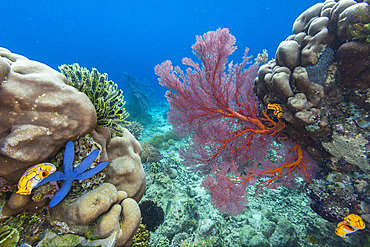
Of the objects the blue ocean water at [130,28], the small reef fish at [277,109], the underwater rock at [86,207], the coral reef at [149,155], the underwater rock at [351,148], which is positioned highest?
the blue ocean water at [130,28]

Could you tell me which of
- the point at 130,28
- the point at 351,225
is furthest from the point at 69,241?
the point at 130,28

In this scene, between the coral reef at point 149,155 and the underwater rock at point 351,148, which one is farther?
the coral reef at point 149,155

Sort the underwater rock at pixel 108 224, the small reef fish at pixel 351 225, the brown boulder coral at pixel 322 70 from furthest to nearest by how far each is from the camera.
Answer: the small reef fish at pixel 351 225, the brown boulder coral at pixel 322 70, the underwater rock at pixel 108 224

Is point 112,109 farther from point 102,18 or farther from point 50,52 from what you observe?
point 102,18

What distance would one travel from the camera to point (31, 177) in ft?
5.78

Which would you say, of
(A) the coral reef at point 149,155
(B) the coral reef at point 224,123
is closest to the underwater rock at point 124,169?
(B) the coral reef at point 224,123

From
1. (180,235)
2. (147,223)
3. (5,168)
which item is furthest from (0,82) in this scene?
(180,235)

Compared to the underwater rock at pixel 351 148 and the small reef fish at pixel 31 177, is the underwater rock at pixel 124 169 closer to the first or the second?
the small reef fish at pixel 31 177

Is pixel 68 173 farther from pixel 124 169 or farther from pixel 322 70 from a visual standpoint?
pixel 322 70

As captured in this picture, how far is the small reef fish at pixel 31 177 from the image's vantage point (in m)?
1.76

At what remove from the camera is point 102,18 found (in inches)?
3543

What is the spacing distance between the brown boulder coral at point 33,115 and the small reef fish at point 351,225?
481 cm

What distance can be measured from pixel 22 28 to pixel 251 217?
361ft

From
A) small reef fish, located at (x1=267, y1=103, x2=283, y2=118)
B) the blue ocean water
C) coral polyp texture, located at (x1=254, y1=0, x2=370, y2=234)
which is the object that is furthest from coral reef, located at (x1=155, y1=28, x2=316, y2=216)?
the blue ocean water
